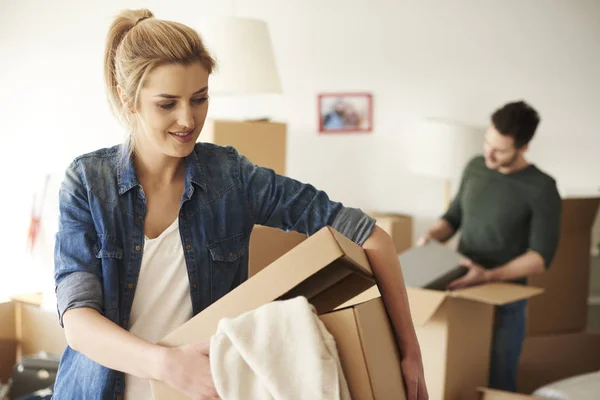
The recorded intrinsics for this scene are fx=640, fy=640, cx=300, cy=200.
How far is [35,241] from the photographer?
303 centimetres

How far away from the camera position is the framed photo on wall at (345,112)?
12.6ft

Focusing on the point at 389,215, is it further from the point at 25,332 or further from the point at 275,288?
the point at 275,288

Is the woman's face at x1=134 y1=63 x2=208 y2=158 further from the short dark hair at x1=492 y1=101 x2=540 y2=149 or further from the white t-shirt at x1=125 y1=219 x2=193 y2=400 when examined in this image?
the short dark hair at x1=492 y1=101 x2=540 y2=149

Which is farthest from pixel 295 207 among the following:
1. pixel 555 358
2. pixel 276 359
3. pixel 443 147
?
pixel 555 358

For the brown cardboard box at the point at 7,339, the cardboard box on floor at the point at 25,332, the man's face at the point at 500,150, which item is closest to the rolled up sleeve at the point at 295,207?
the man's face at the point at 500,150

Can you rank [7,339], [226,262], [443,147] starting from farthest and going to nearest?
1. [443,147]
2. [7,339]
3. [226,262]

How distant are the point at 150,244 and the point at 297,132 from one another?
9.26ft

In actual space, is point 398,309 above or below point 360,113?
below

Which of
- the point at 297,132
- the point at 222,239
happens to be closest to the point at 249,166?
the point at 222,239

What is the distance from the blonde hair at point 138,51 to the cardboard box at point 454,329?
1050 millimetres

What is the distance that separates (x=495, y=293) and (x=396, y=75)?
217 cm

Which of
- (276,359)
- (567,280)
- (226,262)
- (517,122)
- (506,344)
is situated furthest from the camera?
(567,280)

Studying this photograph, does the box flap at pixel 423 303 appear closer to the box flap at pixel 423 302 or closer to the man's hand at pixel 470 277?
the box flap at pixel 423 302

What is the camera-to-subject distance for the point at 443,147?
11.6 feet
